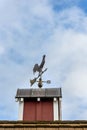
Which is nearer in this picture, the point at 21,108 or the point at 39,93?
the point at 21,108

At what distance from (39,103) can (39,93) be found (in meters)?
0.48

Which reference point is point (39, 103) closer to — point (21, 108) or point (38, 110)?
point (38, 110)

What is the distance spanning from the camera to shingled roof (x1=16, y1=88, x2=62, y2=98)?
14.5m

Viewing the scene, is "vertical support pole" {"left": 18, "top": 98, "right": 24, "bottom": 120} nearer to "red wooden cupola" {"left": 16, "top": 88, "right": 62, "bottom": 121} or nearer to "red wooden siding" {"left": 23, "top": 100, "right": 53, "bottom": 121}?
"red wooden cupola" {"left": 16, "top": 88, "right": 62, "bottom": 121}

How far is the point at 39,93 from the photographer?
47.9 feet

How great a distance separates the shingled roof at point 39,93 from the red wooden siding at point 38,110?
364 mm

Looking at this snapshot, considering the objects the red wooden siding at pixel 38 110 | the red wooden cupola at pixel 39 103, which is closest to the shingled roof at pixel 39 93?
the red wooden cupola at pixel 39 103

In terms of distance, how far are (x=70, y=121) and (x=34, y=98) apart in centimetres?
598

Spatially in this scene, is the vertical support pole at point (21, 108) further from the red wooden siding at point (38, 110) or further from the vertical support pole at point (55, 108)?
the vertical support pole at point (55, 108)

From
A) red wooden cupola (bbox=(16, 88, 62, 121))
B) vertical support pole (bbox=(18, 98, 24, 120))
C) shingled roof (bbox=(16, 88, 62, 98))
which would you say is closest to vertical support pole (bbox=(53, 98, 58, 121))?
red wooden cupola (bbox=(16, 88, 62, 121))

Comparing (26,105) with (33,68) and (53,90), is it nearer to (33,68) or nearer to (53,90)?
(53,90)

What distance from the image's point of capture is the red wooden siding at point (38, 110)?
555 inches

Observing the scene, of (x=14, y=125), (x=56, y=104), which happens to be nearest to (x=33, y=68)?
(x=56, y=104)

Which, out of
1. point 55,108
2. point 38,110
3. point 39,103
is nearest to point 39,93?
point 39,103
